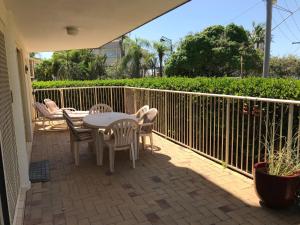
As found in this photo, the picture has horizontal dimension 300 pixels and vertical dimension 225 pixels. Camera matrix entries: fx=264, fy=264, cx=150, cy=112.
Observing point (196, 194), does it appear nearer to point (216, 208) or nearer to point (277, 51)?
point (216, 208)

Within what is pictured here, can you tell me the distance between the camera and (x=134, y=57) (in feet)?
64.3

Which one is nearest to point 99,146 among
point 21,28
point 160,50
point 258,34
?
point 21,28

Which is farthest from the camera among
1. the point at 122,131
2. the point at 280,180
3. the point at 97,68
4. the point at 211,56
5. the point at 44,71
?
the point at 44,71

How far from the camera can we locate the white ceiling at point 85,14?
11.4 feet

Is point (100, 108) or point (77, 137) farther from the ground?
point (100, 108)

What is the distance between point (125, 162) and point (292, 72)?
35.1m

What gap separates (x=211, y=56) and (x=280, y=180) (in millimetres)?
21159

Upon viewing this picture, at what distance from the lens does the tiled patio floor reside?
268cm

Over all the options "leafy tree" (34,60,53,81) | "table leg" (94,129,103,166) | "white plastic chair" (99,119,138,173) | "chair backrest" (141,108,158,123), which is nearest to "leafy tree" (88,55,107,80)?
"leafy tree" (34,60,53,81)

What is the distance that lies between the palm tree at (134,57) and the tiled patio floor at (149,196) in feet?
51.4

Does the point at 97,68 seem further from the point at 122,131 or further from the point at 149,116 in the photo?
the point at 122,131

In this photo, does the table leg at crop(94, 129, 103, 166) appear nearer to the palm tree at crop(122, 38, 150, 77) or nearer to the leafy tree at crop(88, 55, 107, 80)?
the palm tree at crop(122, 38, 150, 77)

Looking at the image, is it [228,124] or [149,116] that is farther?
[149,116]

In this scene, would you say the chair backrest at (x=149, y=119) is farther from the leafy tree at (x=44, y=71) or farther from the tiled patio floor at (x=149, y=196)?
the leafy tree at (x=44, y=71)
